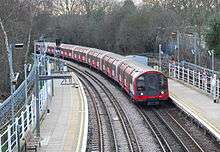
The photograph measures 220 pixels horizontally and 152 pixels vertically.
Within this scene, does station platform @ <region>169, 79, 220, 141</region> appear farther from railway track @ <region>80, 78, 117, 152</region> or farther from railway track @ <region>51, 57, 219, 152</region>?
railway track @ <region>80, 78, 117, 152</region>

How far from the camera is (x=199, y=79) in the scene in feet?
110

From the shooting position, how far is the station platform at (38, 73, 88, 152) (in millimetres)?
20484

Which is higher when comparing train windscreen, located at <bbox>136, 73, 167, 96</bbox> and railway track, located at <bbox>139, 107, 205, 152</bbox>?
train windscreen, located at <bbox>136, 73, 167, 96</bbox>

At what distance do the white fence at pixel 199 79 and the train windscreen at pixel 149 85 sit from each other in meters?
3.28

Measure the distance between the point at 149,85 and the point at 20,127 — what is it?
39.5 ft

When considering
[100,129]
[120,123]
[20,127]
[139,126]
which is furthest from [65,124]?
[20,127]

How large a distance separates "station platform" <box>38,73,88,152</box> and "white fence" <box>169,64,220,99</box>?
25.8 feet

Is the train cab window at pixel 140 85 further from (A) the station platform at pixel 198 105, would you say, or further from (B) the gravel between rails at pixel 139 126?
(A) the station platform at pixel 198 105

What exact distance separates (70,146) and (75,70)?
3637cm

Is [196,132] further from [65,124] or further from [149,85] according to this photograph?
[149,85]

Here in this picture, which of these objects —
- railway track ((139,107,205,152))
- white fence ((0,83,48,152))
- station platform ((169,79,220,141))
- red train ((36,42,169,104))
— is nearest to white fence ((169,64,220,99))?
station platform ((169,79,220,141))

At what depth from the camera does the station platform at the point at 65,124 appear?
20.5 metres

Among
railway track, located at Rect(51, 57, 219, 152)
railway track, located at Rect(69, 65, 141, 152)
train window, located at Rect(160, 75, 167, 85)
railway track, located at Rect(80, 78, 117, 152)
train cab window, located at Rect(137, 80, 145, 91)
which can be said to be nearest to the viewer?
railway track, located at Rect(51, 57, 219, 152)

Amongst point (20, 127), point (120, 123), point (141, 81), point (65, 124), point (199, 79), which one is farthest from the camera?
point (199, 79)
